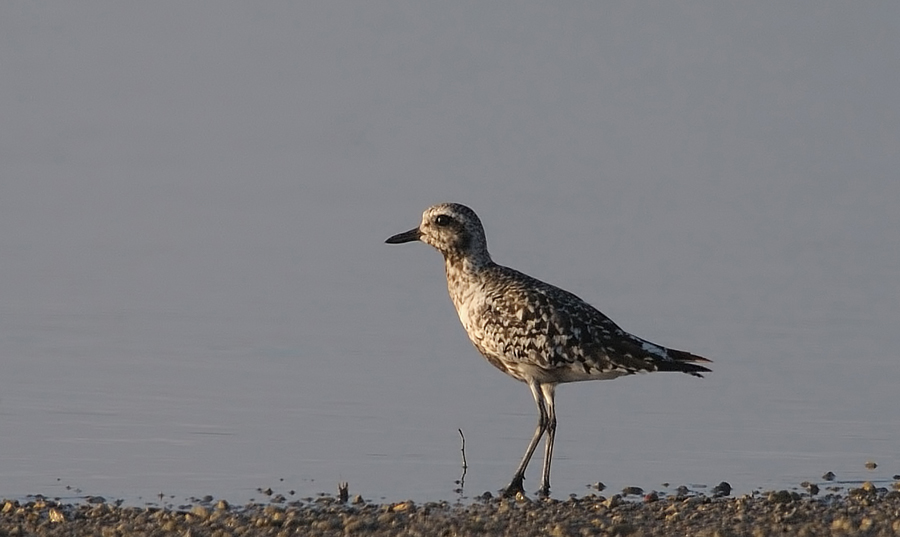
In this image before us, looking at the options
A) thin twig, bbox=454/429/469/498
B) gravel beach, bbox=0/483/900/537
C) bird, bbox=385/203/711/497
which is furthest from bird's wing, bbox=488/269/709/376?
gravel beach, bbox=0/483/900/537

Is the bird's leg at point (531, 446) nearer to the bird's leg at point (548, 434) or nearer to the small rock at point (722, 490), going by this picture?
the bird's leg at point (548, 434)

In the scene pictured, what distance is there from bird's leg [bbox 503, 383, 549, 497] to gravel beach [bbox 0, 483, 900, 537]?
52 cm

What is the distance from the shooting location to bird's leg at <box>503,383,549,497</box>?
40.0 ft

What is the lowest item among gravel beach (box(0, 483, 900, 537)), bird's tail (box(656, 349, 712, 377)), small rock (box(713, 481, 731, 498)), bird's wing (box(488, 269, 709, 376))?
gravel beach (box(0, 483, 900, 537))

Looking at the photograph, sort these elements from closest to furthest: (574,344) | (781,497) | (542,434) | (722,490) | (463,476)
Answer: (781,497) → (722,490) → (574,344) → (463,476) → (542,434)

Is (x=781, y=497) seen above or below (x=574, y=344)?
below

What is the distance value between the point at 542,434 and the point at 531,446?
1.08 ft

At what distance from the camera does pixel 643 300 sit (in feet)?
58.5

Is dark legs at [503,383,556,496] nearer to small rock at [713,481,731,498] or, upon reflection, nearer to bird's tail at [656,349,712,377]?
bird's tail at [656,349,712,377]

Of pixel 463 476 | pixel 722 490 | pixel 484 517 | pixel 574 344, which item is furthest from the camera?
pixel 463 476

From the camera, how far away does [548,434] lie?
1263 centimetres

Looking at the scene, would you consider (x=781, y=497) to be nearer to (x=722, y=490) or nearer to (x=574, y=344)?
(x=722, y=490)

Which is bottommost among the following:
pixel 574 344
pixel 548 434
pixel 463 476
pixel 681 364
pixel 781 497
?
pixel 781 497

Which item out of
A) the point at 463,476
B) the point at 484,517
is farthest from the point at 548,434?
the point at 484,517
